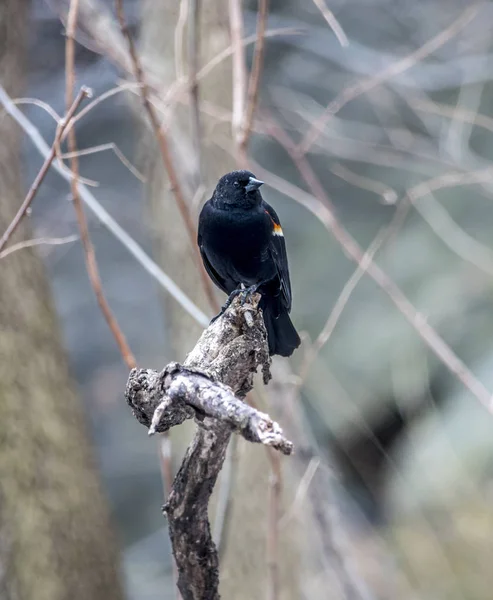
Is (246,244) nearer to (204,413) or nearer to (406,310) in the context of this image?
(406,310)

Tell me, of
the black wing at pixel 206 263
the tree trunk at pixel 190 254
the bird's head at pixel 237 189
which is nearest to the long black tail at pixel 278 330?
the black wing at pixel 206 263

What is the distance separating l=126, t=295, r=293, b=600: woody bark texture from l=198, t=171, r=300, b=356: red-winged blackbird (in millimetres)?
632

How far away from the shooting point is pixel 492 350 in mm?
6246

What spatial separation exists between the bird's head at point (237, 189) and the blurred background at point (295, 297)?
0.15 meters

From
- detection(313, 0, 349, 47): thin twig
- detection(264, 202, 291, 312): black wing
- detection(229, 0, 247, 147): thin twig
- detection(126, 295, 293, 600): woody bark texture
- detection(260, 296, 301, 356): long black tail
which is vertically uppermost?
detection(229, 0, 247, 147): thin twig

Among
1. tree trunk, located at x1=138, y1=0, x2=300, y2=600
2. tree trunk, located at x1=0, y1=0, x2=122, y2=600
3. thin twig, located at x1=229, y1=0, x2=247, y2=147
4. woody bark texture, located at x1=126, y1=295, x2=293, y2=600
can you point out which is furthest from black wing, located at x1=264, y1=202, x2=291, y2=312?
tree trunk, located at x1=0, y1=0, x2=122, y2=600

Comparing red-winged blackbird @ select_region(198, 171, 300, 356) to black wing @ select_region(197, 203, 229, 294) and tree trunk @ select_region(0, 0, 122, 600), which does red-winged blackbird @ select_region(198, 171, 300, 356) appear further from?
tree trunk @ select_region(0, 0, 122, 600)

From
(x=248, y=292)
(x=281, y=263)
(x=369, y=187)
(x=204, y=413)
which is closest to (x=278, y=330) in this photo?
(x=248, y=292)

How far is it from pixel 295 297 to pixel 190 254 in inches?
107

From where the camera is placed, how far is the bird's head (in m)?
2.70

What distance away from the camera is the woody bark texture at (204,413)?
1.24 meters

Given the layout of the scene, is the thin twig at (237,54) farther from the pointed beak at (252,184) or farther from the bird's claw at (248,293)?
the bird's claw at (248,293)

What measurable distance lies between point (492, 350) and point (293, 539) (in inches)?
116

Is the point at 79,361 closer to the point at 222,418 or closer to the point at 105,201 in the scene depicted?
the point at 105,201
